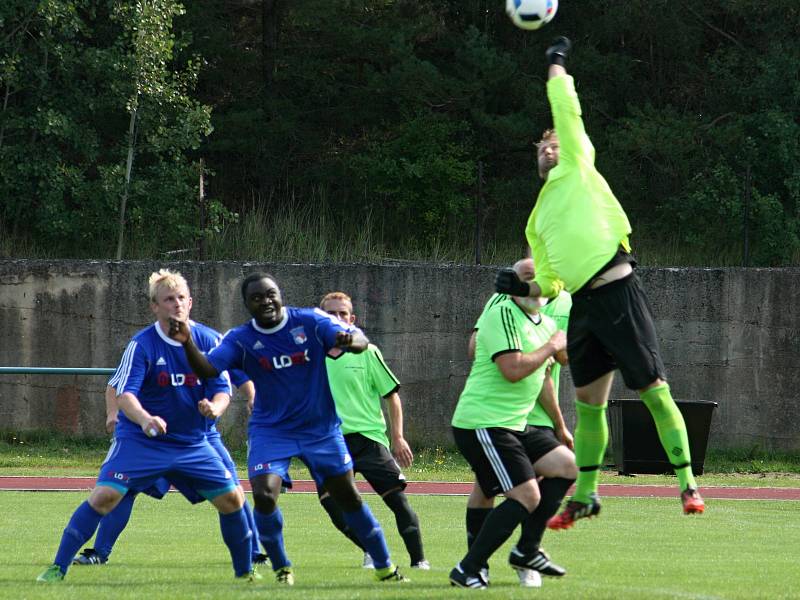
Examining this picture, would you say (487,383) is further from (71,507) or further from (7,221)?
(7,221)

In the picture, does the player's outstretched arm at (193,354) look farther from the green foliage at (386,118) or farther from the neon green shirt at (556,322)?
the green foliage at (386,118)

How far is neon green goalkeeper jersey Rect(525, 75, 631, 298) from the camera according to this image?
7121mm

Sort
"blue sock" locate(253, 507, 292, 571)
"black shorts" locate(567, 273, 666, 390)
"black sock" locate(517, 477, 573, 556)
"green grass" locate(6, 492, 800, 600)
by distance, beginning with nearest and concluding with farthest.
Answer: "black shorts" locate(567, 273, 666, 390) → "green grass" locate(6, 492, 800, 600) → "black sock" locate(517, 477, 573, 556) → "blue sock" locate(253, 507, 292, 571)

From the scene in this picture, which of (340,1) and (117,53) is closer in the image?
(117,53)

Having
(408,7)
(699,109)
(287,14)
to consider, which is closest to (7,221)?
(287,14)

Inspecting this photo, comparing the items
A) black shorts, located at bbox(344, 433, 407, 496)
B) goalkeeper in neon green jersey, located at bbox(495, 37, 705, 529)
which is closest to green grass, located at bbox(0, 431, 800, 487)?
black shorts, located at bbox(344, 433, 407, 496)

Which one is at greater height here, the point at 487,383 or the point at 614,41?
the point at 614,41

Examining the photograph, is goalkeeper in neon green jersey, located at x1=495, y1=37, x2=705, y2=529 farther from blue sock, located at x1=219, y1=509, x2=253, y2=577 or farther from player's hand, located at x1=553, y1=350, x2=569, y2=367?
blue sock, located at x1=219, y1=509, x2=253, y2=577

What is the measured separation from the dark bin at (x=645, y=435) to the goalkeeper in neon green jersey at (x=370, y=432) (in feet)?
30.7

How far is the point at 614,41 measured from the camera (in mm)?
31000

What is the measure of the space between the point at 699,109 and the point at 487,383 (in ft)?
76.6

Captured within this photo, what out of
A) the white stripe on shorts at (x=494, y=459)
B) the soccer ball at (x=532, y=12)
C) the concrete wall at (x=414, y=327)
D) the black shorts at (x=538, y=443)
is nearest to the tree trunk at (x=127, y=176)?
the concrete wall at (x=414, y=327)

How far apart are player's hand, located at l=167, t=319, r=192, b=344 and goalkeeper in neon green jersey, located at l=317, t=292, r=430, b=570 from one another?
177 cm

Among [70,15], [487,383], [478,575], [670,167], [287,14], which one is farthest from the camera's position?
[287,14]
